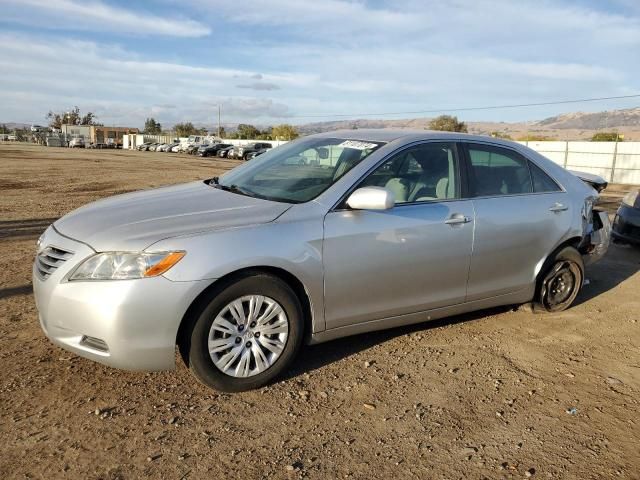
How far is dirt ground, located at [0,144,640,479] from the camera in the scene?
2748 mm

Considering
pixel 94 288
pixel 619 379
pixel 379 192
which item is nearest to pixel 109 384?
pixel 94 288

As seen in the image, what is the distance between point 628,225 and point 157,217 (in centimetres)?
678

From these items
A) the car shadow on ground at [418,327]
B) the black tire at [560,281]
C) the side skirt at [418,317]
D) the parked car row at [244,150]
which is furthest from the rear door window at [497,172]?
the parked car row at [244,150]

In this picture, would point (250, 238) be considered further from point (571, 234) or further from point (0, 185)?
point (0, 185)

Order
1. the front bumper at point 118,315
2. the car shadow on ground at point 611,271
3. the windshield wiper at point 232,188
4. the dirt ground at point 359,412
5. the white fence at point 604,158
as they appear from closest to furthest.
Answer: the dirt ground at point 359,412
the front bumper at point 118,315
the windshield wiper at point 232,188
the car shadow on ground at point 611,271
the white fence at point 604,158

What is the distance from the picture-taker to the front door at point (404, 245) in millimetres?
3605

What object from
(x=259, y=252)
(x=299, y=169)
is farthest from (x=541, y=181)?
(x=259, y=252)

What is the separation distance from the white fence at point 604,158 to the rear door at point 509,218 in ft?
78.4

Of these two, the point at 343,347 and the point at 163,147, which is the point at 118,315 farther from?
the point at 163,147

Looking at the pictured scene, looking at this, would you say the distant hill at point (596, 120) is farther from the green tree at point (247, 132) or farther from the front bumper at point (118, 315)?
the front bumper at point (118, 315)

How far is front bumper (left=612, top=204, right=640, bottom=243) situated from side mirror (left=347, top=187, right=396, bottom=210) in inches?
217

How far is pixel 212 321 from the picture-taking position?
3223 mm

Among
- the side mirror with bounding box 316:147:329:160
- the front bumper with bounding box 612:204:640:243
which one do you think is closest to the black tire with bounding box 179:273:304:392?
the side mirror with bounding box 316:147:329:160

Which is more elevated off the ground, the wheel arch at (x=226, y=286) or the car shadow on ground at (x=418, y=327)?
the wheel arch at (x=226, y=286)
